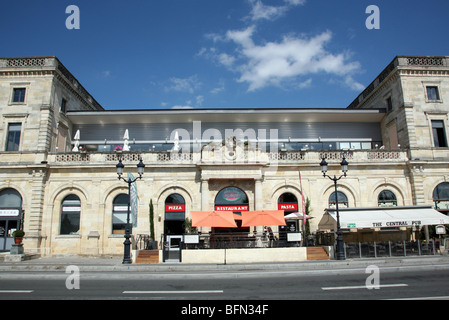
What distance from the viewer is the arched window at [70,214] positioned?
2492 cm

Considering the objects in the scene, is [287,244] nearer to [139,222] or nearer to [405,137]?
[139,222]

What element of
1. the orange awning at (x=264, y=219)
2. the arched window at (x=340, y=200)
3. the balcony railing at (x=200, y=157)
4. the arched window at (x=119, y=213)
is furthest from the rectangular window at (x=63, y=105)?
the arched window at (x=340, y=200)

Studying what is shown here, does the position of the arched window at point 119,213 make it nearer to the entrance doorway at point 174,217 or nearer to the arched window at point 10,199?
the entrance doorway at point 174,217

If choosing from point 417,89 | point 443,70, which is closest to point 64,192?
point 417,89

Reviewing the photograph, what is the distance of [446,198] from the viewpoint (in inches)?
1003

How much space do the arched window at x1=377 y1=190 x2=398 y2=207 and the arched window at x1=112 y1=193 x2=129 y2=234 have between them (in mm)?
19597

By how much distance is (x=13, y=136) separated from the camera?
25.8m

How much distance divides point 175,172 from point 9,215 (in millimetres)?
12733

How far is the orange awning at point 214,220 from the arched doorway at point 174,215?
4.17 meters

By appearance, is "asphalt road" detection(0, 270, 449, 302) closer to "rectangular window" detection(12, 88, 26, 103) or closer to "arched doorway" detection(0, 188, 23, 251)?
"arched doorway" detection(0, 188, 23, 251)

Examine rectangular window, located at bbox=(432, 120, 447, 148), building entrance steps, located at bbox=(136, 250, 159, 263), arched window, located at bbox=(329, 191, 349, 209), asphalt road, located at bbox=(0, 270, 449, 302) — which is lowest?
asphalt road, located at bbox=(0, 270, 449, 302)

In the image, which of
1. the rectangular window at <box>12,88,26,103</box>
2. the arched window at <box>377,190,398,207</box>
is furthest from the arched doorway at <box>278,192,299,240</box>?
the rectangular window at <box>12,88,26,103</box>

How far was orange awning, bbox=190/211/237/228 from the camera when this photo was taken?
66.1ft

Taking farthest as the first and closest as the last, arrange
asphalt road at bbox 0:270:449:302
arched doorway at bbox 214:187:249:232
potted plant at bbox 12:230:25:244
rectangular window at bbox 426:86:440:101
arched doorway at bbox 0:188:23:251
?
rectangular window at bbox 426:86:440:101, arched doorway at bbox 214:187:249:232, arched doorway at bbox 0:188:23:251, potted plant at bbox 12:230:25:244, asphalt road at bbox 0:270:449:302
